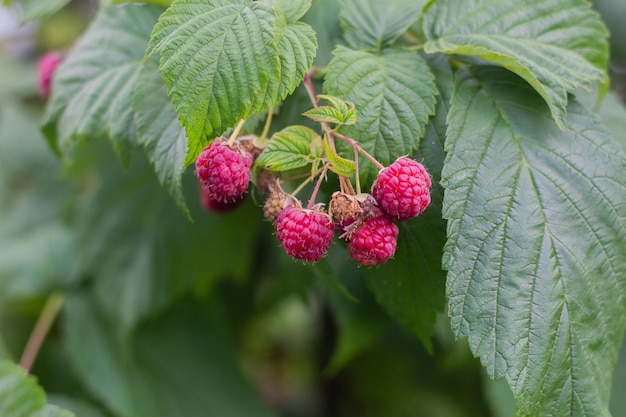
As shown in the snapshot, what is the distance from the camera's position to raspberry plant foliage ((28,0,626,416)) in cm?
88

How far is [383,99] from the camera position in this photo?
963 millimetres

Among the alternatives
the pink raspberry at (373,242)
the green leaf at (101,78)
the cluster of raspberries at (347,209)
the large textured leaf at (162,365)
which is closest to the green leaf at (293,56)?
the cluster of raspberries at (347,209)

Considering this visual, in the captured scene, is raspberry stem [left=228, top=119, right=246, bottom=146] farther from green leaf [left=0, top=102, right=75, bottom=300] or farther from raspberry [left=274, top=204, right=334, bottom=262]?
green leaf [left=0, top=102, right=75, bottom=300]

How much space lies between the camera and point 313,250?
0.87 meters

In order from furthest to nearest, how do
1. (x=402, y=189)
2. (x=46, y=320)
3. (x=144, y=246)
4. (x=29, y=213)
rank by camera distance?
(x=29, y=213)
(x=46, y=320)
(x=144, y=246)
(x=402, y=189)

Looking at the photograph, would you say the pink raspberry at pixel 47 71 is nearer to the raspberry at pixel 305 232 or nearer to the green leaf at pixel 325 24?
the green leaf at pixel 325 24

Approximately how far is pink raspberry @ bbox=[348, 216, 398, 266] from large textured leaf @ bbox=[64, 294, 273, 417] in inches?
37.0

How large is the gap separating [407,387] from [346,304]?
84cm

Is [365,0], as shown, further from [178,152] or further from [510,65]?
[178,152]

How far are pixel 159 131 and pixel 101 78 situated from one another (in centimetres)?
26

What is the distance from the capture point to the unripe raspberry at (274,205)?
36.4 inches

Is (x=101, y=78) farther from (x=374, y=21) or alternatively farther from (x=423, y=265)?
(x=423, y=265)

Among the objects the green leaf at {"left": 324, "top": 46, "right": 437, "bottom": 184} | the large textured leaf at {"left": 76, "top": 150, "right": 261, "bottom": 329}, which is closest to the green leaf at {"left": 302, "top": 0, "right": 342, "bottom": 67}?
the green leaf at {"left": 324, "top": 46, "right": 437, "bottom": 184}

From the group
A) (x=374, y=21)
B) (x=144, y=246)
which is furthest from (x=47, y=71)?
(x=374, y=21)
